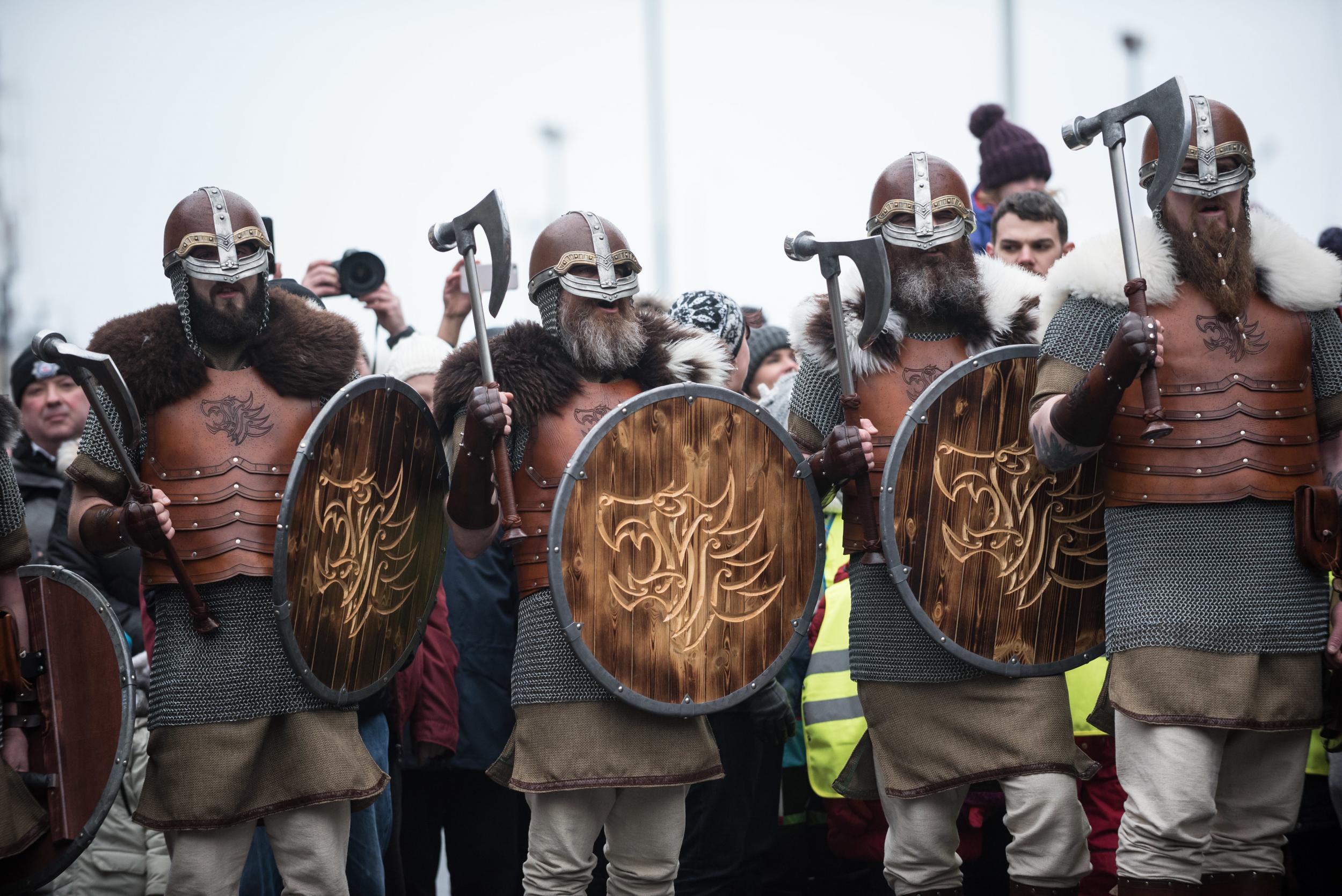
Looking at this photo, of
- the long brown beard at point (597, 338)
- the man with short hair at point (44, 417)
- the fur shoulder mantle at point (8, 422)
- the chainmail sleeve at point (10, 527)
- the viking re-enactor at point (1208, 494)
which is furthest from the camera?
the man with short hair at point (44, 417)

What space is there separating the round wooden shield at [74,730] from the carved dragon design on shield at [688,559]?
1.31 meters

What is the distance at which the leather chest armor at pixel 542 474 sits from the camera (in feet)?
13.2

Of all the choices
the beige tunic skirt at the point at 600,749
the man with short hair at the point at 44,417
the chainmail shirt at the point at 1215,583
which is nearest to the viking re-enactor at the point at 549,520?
the beige tunic skirt at the point at 600,749

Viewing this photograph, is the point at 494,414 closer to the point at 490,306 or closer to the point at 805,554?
the point at 490,306

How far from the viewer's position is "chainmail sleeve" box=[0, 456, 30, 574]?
407 cm

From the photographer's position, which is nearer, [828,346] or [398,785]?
[828,346]

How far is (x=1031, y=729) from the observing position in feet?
13.1

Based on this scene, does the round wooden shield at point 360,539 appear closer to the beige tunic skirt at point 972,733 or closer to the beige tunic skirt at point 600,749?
the beige tunic skirt at point 600,749

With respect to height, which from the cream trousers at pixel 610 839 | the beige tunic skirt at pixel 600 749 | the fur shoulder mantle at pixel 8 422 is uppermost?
the fur shoulder mantle at pixel 8 422

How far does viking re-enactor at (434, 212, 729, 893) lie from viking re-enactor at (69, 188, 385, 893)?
465 mm

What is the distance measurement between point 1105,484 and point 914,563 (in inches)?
20.7

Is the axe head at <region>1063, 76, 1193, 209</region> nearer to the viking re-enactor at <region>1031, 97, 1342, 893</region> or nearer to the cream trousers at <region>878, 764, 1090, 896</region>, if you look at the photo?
the viking re-enactor at <region>1031, 97, 1342, 893</region>

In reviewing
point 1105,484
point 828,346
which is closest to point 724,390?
point 828,346

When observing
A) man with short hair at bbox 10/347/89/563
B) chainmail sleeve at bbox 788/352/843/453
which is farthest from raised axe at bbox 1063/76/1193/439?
man with short hair at bbox 10/347/89/563
